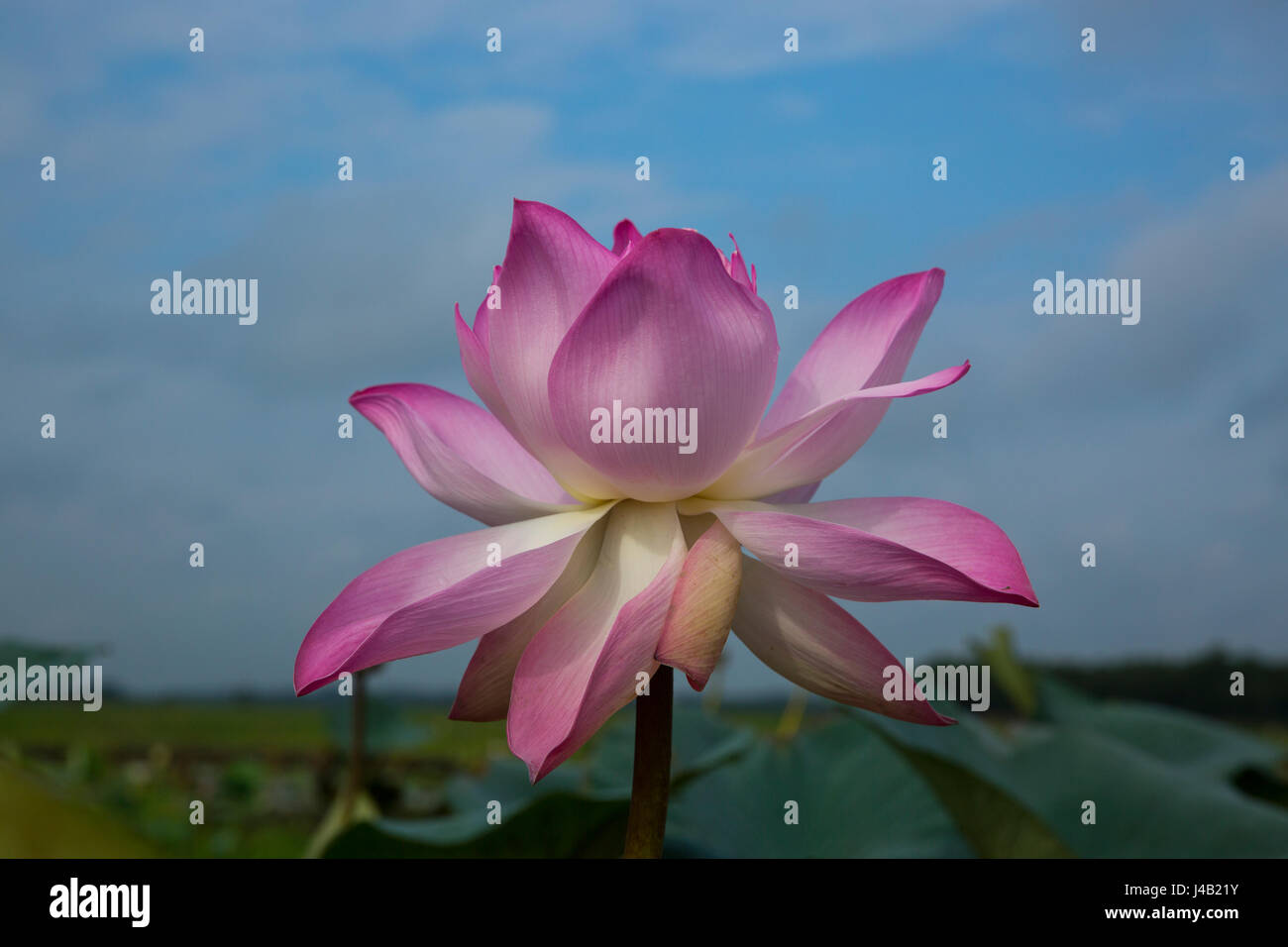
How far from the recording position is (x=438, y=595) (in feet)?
0.97

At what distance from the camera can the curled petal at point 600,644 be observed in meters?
0.29

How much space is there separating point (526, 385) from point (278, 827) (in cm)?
172

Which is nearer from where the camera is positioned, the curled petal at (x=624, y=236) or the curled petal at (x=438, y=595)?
the curled petal at (x=438, y=595)

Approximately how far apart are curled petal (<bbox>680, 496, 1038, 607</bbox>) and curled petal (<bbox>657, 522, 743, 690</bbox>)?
0.01 meters

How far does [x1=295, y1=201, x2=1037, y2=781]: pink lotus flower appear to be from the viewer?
0.99 ft

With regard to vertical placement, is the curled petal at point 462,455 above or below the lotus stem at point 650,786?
above

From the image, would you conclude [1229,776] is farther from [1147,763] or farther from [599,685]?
[599,685]

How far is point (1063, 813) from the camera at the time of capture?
0.89 meters

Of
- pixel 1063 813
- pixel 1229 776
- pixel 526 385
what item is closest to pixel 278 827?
pixel 1063 813

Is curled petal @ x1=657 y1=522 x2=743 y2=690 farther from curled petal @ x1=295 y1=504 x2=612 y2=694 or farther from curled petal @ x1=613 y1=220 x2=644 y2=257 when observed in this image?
curled petal @ x1=613 y1=220 x2=644 y2=257

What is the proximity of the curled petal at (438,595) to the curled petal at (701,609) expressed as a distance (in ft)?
0.15

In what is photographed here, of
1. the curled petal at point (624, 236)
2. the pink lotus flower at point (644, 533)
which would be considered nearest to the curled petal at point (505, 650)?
the pink lotus flower at point (644, 533)

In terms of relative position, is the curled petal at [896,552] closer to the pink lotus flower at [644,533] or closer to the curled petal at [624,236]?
the pink lotus flower at [644,533]
